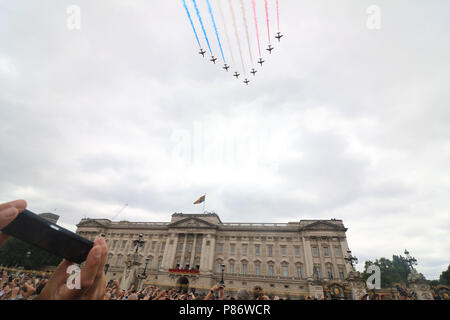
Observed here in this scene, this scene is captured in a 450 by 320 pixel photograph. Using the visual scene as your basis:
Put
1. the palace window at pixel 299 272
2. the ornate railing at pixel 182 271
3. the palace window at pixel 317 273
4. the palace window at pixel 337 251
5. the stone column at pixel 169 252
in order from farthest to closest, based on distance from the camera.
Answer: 1. the stone column at pixel 169 252
2. the ornate railing at pixel 182 271
3. the palace window at pixel 299 272
4. the palace window at pixel 337 251
5. the palace window at pixel 317 273

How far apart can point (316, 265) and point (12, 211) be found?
48758 mm

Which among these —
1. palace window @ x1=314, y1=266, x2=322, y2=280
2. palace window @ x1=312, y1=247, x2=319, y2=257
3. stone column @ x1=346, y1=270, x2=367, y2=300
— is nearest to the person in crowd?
stone column @ x1=346, y1=270, x2=367, y2=300

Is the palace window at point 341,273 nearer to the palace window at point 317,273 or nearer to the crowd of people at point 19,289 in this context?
the palace window at point 317,273

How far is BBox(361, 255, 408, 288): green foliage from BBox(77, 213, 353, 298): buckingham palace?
2788cm

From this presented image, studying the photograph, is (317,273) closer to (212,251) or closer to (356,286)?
(356,286)

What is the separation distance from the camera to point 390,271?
63.4 meters

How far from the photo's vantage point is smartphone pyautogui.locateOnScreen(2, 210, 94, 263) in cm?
215

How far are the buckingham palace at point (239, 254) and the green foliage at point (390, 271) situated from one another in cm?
2788

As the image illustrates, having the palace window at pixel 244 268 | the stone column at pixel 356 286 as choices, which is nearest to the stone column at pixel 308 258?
the palace window at pixel 244 268

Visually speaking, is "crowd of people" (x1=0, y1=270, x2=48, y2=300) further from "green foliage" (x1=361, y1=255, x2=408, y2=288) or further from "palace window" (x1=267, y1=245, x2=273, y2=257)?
"green foliage" (x1=361, y1=255, x2=408, y2=288)

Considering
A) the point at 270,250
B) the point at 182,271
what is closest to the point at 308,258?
the point at 270,250

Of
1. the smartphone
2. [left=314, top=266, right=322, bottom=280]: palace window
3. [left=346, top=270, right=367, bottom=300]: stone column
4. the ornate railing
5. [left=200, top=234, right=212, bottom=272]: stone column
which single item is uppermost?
[left=200, top=234, right=212, bottom=272]: stone column

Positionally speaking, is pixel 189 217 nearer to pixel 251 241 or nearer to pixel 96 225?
pixel 251 241

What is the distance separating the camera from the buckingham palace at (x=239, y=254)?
132 feet
